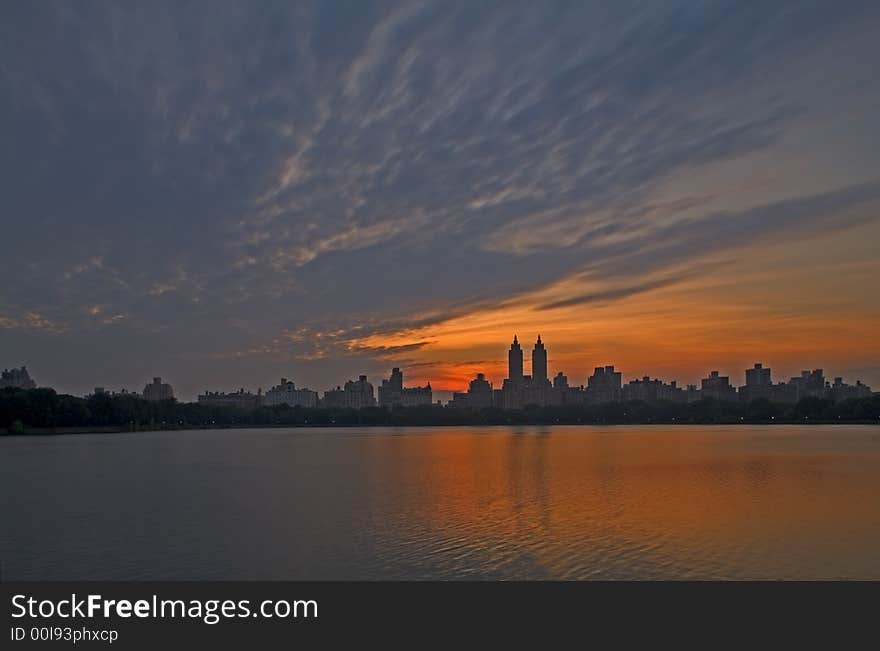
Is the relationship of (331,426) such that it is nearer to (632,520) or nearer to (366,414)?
(366,414)

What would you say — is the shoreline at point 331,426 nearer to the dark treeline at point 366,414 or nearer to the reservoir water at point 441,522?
the dark treeline at point 366,414

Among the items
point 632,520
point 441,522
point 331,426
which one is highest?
point 331,426

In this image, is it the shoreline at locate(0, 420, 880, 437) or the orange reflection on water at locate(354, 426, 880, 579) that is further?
the shoreline at locate(0, 420, 880, 437)

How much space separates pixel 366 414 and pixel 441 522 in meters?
164

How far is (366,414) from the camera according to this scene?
188 m

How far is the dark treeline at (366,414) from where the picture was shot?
106188mm

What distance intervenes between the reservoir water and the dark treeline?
2511 inches

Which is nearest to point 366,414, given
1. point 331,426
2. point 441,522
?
point 331,426

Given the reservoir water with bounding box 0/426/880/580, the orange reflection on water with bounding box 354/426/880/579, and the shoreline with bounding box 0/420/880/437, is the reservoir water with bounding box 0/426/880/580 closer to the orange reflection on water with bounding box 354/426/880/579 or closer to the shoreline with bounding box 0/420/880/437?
the orange reflection on water with bounding box 354/426/880/579

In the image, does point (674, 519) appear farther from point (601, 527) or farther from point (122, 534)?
point (122, 534)

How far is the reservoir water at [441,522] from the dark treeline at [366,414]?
209 feet

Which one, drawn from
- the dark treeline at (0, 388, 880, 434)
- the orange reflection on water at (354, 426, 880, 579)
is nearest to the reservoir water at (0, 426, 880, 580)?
the orange reflection on water at (354, 426, 880, 579)

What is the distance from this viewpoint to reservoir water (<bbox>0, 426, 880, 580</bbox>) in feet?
63.4

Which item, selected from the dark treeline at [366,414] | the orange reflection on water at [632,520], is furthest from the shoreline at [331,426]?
the orange reflection on water at [632,520]
